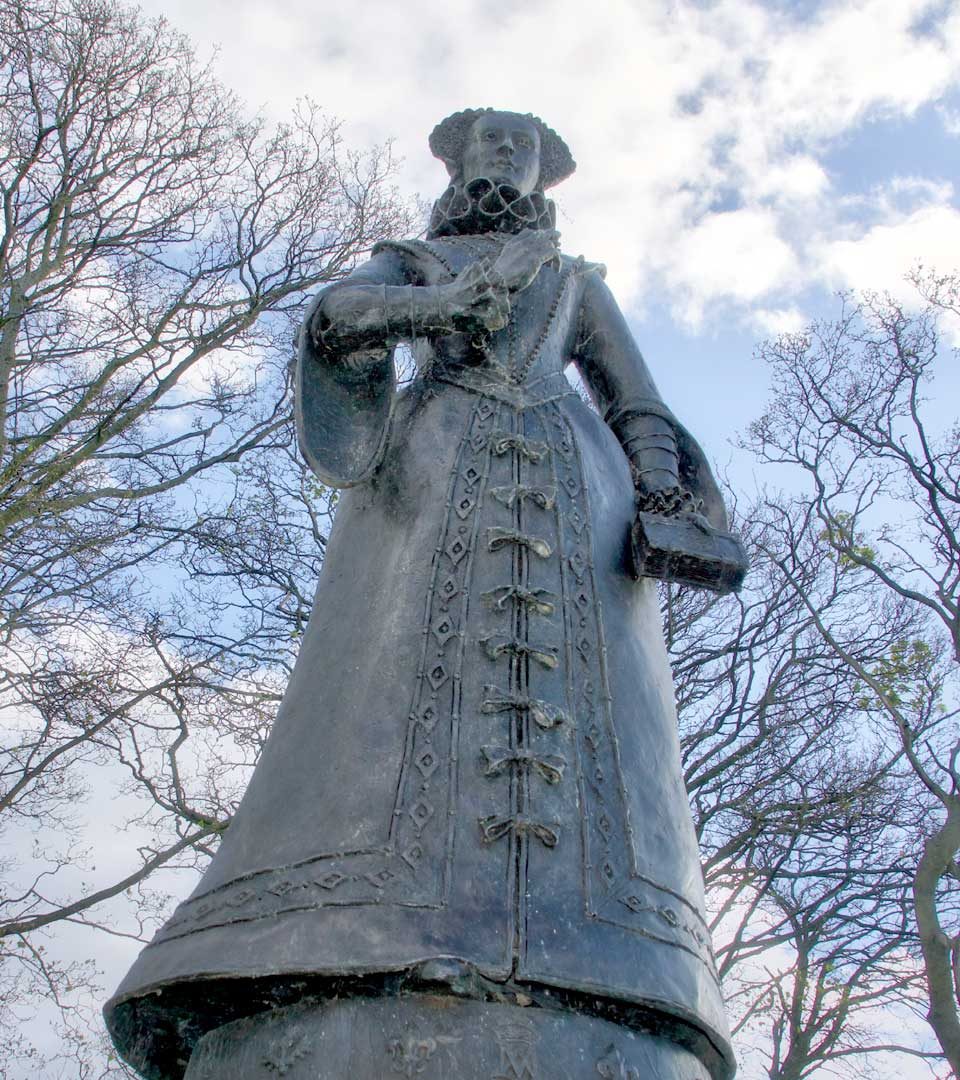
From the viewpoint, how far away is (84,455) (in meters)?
11.4

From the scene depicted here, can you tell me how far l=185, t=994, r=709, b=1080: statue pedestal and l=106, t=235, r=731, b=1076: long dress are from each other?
72 millimetres

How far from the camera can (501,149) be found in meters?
4.55

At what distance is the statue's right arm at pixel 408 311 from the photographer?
347 cm

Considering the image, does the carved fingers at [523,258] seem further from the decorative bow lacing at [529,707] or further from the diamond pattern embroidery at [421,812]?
the diamond pattern embroidery at [421,812]

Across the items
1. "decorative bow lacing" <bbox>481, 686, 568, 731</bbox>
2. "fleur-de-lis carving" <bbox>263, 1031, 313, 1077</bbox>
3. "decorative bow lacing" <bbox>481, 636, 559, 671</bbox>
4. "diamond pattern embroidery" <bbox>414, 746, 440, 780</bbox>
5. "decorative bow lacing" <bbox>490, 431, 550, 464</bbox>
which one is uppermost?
"decorative bow lacing" <bbox>490, 431, 550, 464</bbox>

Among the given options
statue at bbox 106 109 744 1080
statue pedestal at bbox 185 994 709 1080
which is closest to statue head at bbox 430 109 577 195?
statue at bbox 106 109 744 1080

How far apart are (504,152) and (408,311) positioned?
1.39 meters

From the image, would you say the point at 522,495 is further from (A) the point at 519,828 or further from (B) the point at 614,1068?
(B) the point at 614,1068

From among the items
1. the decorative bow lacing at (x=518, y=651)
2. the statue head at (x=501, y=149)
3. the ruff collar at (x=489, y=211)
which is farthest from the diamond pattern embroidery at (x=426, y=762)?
the statue head at (x=501, y=149)

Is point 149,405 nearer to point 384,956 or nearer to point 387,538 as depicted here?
point 387,538

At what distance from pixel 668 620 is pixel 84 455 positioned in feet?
20.6

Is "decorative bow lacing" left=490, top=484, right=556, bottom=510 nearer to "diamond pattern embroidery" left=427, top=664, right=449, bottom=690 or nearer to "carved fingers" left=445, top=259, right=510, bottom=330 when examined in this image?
"carved fingers" left=445, top=259, right=510, bottom=330

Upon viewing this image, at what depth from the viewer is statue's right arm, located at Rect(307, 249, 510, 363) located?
3467mm

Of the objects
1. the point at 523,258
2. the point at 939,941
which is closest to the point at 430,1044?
the point at 523,258
